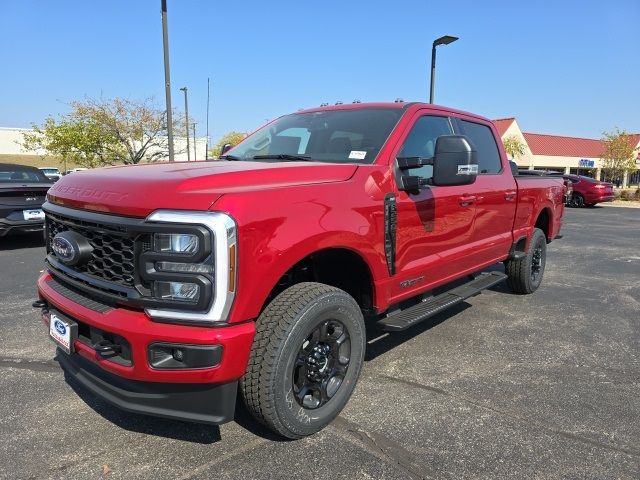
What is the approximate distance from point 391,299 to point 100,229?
182 centimetres

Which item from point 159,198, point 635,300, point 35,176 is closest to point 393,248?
point 159,198

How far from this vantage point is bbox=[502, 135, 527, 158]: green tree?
42.4 m

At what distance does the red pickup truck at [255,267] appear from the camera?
215 cm

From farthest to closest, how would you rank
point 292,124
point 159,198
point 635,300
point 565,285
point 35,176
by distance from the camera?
point 35,176, point 565,285, point 635,300, point 292,124, point 159,198

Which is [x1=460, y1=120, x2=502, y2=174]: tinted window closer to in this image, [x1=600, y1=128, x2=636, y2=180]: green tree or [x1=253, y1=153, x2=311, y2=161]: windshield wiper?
[x1=253, y1=153, x2=311, y2=161]: windshield wiper

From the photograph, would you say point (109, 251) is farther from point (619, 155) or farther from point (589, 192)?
point (619, 155)

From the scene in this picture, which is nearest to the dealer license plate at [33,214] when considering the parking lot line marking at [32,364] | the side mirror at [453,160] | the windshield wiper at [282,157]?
the parking lot line marking at [32,364]

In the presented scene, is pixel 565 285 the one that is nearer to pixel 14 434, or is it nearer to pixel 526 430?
pixel 526 430

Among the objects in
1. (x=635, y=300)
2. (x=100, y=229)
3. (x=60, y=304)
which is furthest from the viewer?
(x=635, y=300)

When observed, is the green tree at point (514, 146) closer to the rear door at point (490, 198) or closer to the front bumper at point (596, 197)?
the front bumper at point (596, 197)

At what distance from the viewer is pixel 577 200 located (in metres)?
22.1

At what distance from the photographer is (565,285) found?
21.0ft

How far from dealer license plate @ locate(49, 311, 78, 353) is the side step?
181 cm

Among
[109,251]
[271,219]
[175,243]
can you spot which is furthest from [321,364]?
[109,251]
